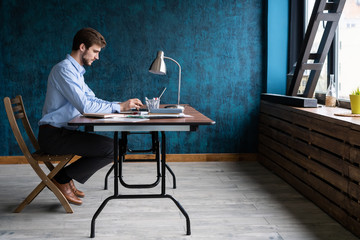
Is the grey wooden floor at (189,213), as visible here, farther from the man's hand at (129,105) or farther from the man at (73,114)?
the man's hand at (129,105)

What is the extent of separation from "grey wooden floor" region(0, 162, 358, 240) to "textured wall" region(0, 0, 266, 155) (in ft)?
3.12

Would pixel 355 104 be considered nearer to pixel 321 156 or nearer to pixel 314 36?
pixel 321 156

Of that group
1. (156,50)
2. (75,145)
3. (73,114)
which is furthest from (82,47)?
(156,50)

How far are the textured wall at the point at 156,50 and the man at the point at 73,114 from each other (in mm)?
1596

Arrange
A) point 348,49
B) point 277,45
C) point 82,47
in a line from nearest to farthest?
point 82,47
point 348,49
point 277,45

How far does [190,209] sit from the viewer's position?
3088 millimetres

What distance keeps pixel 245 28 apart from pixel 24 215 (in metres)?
3.19

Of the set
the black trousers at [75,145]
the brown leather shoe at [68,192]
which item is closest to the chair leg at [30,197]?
the brown leather shoe at [68,192]

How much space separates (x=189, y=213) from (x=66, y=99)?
125 cm

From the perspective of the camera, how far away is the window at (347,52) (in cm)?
364

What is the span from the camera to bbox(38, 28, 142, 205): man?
2.93m

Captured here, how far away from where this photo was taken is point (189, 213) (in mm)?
2996

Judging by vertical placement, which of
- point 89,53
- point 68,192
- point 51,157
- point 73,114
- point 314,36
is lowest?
point 68,192

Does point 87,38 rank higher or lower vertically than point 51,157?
higher
